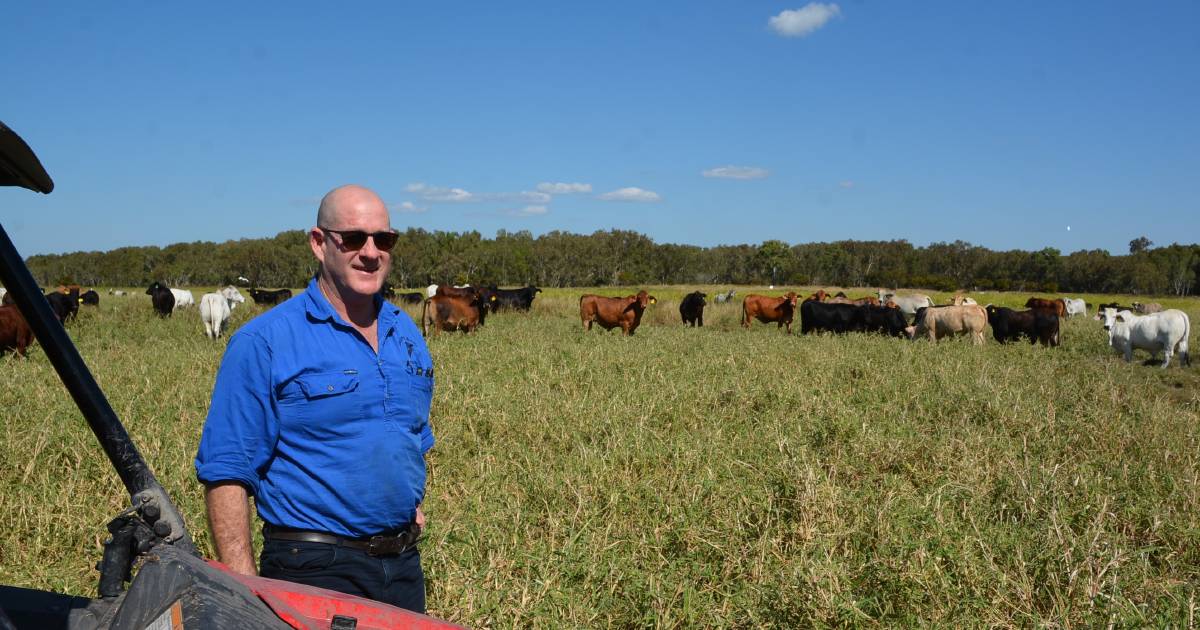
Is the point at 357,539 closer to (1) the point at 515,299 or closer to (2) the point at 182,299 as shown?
(1) the point at 515,299

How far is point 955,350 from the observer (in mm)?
14102

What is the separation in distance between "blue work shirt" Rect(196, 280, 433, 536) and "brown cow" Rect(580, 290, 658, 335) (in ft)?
64.0

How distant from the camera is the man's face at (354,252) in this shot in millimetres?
2488

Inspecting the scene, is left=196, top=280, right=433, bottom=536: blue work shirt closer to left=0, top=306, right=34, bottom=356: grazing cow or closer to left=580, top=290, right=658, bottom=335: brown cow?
left=0, top=306, right=34, bottom=356: grazing cow

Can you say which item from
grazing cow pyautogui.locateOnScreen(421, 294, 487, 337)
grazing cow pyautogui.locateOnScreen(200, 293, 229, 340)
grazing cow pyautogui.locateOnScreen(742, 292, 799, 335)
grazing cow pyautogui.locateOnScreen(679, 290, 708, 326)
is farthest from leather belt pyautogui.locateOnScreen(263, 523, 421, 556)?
grazing cow pyautogui.locateOnScreen(742, 292, 799, 335)

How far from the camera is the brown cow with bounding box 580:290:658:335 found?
22484 mm

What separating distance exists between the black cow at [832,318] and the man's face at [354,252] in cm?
2220

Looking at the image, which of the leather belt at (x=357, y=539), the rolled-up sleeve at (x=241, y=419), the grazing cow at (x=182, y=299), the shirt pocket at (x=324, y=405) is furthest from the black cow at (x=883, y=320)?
the grazing cow at (x=182, y=299)

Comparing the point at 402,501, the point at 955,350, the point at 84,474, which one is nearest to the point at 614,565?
the point at 402,501

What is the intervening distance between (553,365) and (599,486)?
5691 mm

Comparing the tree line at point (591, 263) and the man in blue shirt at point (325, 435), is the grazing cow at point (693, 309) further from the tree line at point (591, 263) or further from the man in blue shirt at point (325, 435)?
the tree line at point (591, 263)

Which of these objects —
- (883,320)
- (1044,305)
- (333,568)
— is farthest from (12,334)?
(1044,305)

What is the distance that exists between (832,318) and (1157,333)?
362 inches

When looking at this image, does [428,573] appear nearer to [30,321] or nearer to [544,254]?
[30,321]
